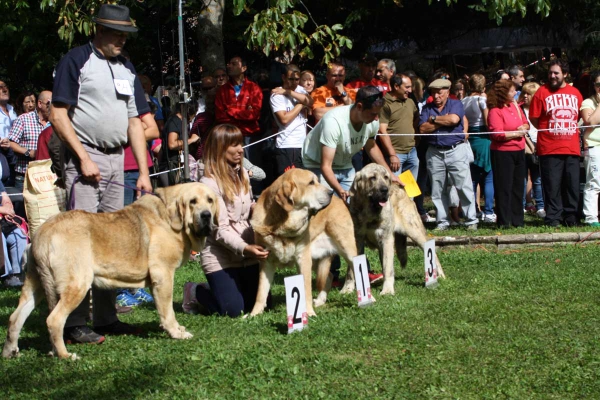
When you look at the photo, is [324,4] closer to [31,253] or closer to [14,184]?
[14,184]

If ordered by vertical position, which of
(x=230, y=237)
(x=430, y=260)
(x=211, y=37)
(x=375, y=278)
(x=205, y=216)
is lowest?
(x=375, y=278)

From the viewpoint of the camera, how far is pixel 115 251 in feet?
18.2

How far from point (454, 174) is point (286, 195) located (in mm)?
5739

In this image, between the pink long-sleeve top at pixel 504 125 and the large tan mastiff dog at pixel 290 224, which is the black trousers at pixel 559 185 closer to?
the pink long-sleeve top at pixel 504 125

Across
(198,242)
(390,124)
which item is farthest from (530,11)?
(198,242)

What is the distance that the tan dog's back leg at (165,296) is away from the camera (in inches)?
227

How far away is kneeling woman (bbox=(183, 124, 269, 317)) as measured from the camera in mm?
6867

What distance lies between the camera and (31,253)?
211 inches

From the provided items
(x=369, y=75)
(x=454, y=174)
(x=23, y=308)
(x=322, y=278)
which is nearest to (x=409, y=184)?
(x=322, y=278)

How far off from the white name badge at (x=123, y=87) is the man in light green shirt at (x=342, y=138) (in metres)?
2.31

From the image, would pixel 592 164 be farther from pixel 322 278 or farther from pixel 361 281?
pixel 361 281

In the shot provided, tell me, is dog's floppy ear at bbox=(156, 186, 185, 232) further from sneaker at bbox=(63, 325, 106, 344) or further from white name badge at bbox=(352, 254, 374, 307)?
white name badge at bbox=(352, 254, 374, 307)

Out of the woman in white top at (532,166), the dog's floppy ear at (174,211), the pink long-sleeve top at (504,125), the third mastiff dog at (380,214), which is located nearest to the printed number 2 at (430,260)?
the third mastiff dog at (380,214)

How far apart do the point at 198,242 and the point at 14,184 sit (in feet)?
18.4
